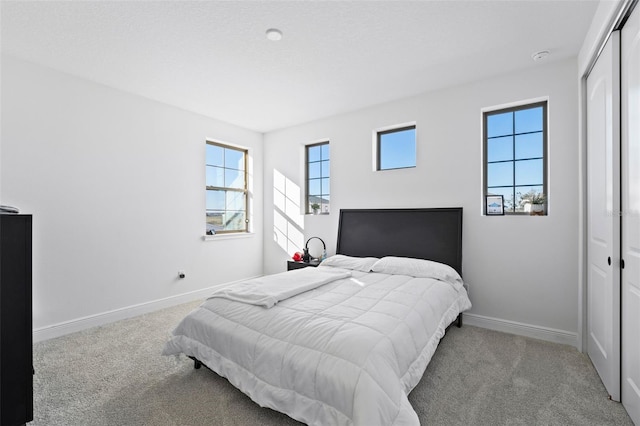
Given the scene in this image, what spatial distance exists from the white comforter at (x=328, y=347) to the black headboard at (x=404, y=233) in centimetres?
90

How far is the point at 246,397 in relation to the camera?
1.96 m

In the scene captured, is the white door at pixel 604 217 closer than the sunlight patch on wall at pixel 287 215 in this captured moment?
Yes

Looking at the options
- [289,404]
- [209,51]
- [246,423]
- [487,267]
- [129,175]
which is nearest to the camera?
[289,404]

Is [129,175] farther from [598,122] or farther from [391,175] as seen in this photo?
[598,122]

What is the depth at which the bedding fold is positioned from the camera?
2.16 metres

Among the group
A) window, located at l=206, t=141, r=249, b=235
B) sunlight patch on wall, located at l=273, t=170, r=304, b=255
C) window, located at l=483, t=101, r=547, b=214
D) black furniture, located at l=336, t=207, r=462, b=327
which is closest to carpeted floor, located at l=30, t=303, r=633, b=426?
black furniture, located at l=336, t=207, r=462, b=327

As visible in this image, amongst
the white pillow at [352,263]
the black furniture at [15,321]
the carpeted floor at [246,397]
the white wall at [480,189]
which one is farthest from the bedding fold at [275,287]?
the white wall at [480,189]

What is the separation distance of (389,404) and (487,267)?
7.63 ft

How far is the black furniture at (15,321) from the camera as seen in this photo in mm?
1492

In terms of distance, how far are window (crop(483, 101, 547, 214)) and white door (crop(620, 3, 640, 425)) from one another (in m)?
1.19

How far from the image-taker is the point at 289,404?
1577 millimetres

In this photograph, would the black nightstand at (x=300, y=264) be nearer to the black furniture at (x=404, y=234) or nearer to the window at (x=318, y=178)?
the black furniture at (x=404, y=234)

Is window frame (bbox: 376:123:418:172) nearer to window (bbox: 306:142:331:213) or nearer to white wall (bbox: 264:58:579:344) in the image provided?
white wall (bbox: 264:58:579:344)

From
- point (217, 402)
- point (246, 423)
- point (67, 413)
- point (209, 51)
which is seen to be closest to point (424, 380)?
point (246, 423)
